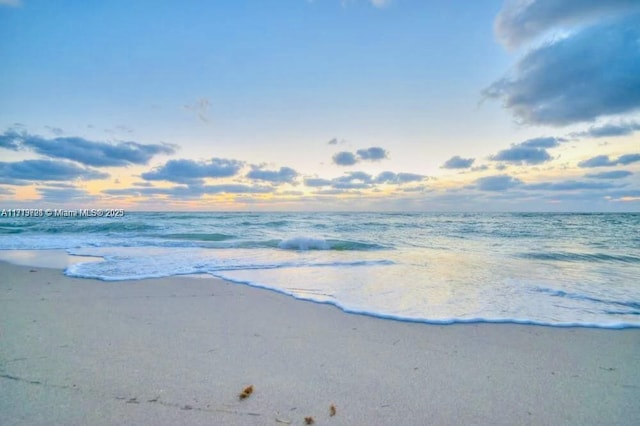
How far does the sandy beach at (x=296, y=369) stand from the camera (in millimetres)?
2176

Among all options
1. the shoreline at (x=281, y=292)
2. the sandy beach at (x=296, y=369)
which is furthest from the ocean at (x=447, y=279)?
the sandy beach at (x=296, y=369)

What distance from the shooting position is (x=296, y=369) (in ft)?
9.01

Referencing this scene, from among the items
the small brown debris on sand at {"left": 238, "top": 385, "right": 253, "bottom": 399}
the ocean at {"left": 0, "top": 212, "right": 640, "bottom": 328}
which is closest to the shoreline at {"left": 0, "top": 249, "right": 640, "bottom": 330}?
the ocean at {"left": 0, "top": 212, "right": 640, "bottom": 328}

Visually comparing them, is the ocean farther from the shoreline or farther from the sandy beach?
the sandy beach

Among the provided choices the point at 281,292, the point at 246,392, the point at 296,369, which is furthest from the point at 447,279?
the point at 246,392

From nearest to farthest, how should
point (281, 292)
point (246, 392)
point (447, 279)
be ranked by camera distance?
point (246, 392)
point (281, 292)
point (447, 279)

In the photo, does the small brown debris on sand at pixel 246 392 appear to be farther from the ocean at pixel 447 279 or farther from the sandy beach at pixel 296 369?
the ocean at pixel 447 279

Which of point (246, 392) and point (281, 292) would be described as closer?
point (246, 392)

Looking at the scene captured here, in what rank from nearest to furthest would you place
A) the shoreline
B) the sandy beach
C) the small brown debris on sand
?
the sandy beach → the small brown debris on sand → the shoreline

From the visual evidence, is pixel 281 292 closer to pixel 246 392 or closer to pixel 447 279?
pixel 246 392

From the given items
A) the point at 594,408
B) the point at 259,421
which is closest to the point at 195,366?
the point at 259,421

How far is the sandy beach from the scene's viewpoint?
2176 mm

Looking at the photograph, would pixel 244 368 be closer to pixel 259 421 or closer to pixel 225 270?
pixel 259 421

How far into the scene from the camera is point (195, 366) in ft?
9.05
